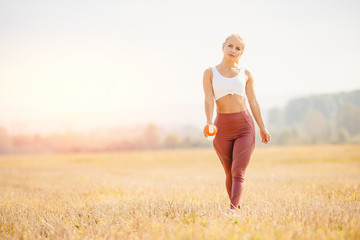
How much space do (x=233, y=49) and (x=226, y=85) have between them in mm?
563

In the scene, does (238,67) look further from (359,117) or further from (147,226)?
(359,117)

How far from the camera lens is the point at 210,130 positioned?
449cm

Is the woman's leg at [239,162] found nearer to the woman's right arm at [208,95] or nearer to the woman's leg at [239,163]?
the woman's leg at [239,163]

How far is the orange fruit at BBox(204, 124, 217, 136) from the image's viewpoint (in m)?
4.48

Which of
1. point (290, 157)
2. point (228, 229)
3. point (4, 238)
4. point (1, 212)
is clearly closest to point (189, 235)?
point (228, 229)

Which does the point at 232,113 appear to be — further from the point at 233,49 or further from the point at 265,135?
the point at 233,49

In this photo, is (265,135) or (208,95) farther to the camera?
(265,135)

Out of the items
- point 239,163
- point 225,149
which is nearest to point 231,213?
point 239,163

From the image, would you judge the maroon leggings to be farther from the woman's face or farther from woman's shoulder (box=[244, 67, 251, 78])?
the woman's face

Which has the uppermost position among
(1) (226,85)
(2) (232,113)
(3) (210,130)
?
(1) (226,85)

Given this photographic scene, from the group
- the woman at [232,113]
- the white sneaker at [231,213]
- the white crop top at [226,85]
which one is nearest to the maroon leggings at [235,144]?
the woman at [232,113]

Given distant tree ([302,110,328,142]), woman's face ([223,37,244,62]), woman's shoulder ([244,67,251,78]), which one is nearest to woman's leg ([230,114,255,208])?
woman's shoulder ([244,67,251,78])

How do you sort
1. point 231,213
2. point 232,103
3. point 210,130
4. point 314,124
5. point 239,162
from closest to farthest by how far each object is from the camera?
point 231,213
point 210,130
point 239,162
point 232,103
point 314,124

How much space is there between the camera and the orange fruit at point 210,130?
448cm
